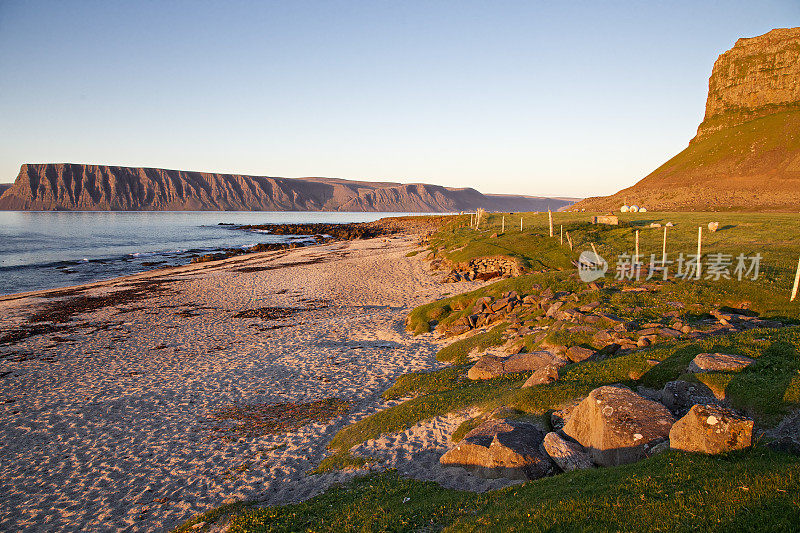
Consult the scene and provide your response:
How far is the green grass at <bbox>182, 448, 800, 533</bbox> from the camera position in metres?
4.60

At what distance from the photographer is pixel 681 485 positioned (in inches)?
207

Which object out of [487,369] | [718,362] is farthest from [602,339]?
[718,362]

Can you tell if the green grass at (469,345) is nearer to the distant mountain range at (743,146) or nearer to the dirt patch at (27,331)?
the dirt patch at (27,331)

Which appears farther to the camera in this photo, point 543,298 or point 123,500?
point 543,298

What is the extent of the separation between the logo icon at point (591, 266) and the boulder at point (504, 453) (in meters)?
13.7

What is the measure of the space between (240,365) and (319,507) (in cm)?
1236

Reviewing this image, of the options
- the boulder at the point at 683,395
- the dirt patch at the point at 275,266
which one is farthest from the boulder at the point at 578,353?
the dirt patch at the point at 275,266

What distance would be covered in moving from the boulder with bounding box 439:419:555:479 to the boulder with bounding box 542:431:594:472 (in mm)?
196

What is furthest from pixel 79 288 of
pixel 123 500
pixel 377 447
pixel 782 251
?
pixel 782 251

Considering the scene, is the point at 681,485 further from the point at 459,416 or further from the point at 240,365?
the point at 240,365

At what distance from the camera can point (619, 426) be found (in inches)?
278

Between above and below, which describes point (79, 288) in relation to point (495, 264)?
below

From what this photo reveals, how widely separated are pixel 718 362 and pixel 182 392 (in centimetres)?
1700

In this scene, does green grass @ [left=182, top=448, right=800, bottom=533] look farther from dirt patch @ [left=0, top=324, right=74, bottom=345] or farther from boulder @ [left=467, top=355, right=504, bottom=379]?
dirt patch @ [left=0, top=324, right=74, bottom=345]
